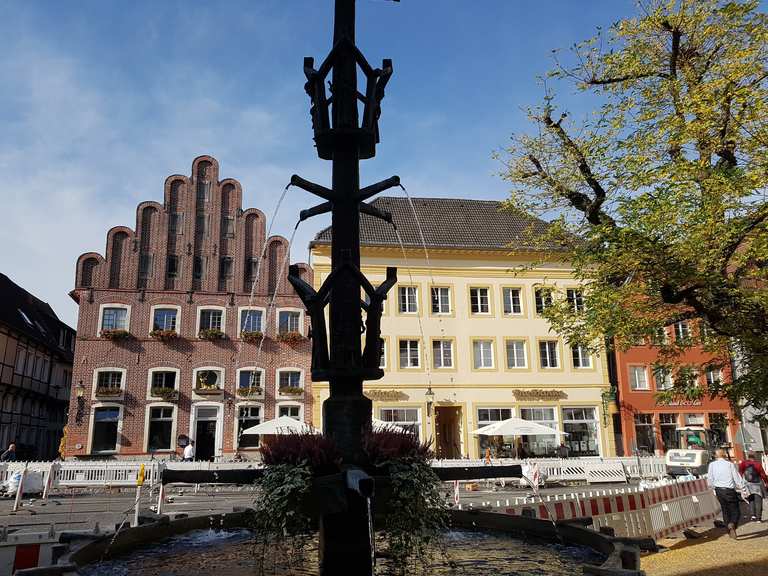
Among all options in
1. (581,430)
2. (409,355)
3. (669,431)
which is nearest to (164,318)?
(409,355)

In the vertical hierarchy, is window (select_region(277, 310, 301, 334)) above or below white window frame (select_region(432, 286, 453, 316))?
below

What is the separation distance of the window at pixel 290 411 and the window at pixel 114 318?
30.9ft

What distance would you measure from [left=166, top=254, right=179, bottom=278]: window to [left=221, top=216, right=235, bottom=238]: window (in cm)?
305

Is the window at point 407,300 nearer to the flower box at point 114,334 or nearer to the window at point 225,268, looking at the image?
the window at point 225,268

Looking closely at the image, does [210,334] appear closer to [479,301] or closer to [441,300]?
[441,300]

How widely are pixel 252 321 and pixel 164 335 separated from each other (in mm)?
4697

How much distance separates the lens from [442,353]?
3378cm

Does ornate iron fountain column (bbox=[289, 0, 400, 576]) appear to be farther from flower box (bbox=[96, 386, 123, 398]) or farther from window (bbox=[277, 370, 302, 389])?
flower box (bbox=[96, 386, 123, 398])

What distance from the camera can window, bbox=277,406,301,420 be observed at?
32531 millimetres

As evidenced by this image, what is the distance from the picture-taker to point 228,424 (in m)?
31.7

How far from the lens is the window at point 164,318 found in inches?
1280

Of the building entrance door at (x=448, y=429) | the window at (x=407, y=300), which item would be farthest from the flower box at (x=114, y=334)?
the building entrance door at (x=448, y=429)

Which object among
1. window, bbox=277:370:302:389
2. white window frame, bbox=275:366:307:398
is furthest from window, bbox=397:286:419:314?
window, bbox=277:370:302:389

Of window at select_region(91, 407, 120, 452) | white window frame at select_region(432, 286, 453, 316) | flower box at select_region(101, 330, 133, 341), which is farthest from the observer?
white window frame at select_region(432, 286, 453, 316)
